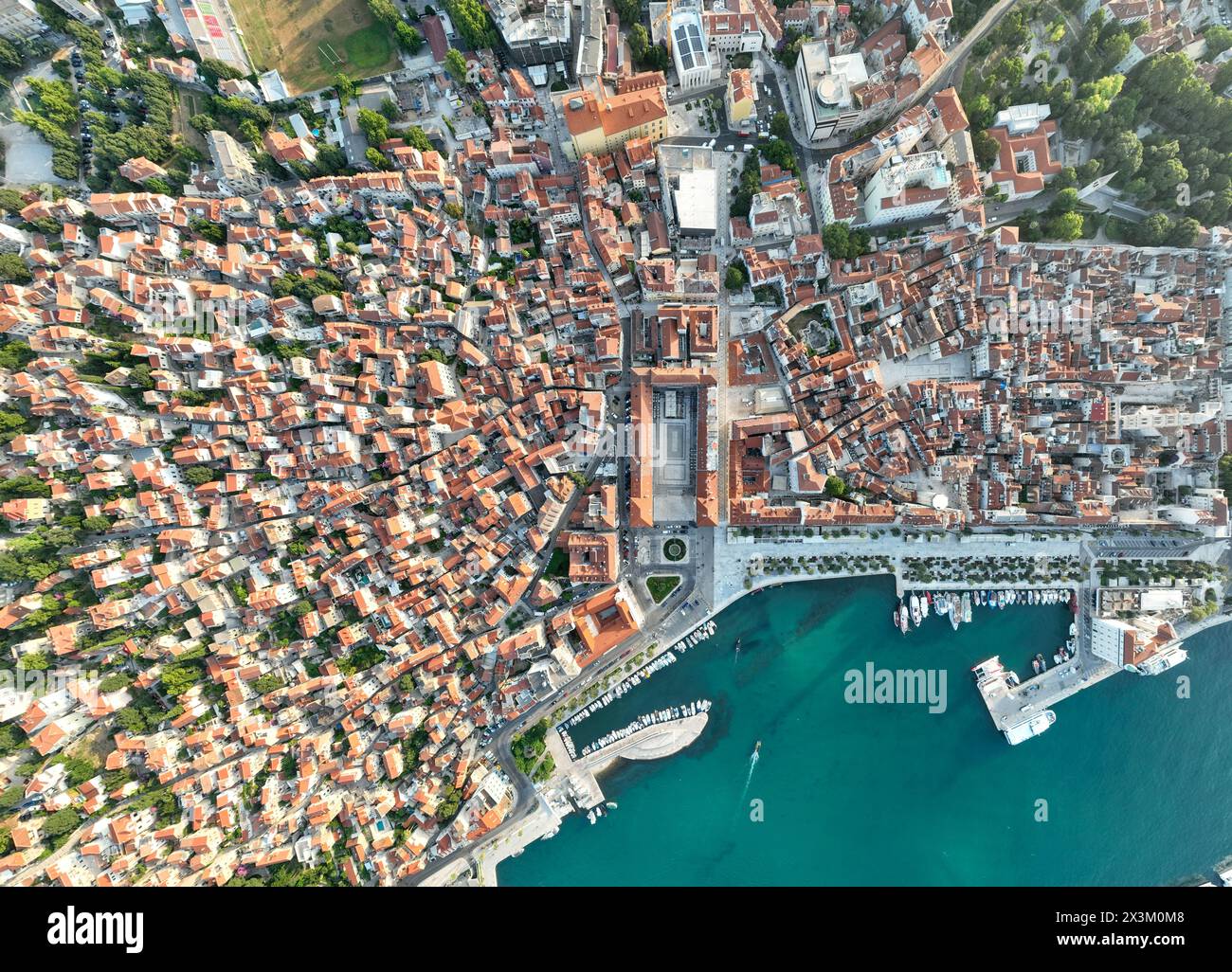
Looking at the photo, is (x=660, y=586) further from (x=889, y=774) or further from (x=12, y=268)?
(x=12, y=268)

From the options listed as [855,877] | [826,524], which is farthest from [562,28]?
[855,877]

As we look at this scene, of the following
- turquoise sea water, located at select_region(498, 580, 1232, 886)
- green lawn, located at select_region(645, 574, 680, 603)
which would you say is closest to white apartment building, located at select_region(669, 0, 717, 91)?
green lawn, located at select_region(645, 574, 680, 603)

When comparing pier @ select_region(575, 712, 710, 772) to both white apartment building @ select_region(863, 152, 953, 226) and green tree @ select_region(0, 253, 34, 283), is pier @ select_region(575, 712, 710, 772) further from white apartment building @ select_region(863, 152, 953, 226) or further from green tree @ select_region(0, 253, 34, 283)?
green tree @ select_region(0, 253, 34, 283)

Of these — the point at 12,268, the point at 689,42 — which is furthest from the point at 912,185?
the point at 12,268

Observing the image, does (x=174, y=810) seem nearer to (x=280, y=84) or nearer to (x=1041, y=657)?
(x=280, y=84)
